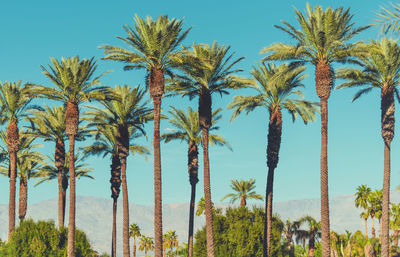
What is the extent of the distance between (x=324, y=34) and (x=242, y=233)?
68.3 feet

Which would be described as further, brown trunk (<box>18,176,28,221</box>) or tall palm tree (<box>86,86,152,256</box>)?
brown trunk (<box>18,176,28,221</box>)

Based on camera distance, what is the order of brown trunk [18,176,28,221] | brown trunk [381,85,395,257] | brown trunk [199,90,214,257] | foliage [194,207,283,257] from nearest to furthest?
brown trunk [199,90,214,257]
brown trunk [381,85,395,257]
foliage [194,207,283,257]
brown trunk [18,176,28,221]

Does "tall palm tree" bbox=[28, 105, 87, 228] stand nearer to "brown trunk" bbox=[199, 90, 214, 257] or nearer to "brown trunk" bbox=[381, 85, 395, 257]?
"brown trunk" bbox=[199, 90, 214, 257]

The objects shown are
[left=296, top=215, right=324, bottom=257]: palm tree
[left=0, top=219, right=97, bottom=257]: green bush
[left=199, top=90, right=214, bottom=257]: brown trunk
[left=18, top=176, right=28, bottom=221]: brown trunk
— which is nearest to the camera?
[left=199, top=90, right=214, bottom=257]: brown trunk

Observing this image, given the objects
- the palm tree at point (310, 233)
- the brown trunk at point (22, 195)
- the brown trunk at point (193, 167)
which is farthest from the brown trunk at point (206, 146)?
the brown trunk at point (22, 195)

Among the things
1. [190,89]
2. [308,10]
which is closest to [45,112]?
[190,89]

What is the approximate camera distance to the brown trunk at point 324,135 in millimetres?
32906

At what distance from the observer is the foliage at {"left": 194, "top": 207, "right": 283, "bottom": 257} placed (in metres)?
48.4

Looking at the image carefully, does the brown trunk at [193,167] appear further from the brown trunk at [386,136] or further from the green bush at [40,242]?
the brown trunk at [386,136]

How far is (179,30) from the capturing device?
121 ft

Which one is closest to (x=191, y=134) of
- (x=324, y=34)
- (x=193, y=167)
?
(x=193, y=167)

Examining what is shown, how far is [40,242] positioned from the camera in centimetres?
4147

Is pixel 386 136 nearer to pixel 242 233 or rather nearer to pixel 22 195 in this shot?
pixel 242 233

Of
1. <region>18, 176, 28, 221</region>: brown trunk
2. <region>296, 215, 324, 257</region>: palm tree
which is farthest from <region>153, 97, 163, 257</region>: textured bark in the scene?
<region>296, 215, 324, 257</region>: palm tree
